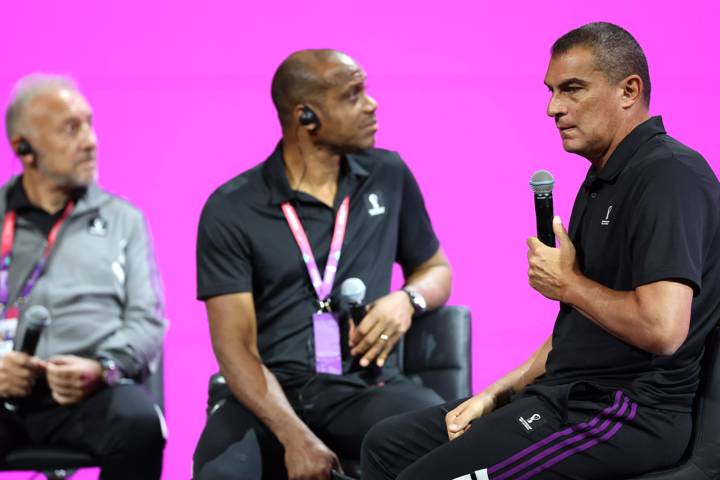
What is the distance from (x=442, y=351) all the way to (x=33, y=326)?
48.3 inches

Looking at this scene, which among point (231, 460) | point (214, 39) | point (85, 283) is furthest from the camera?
point (214, 39)

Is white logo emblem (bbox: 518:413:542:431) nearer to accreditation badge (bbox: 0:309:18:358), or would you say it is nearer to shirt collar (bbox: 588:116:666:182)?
shirt collar (bbox: 588:116:666:182)

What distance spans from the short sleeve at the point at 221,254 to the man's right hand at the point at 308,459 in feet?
1.65

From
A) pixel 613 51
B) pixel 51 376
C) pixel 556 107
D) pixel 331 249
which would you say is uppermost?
pixel 613 51

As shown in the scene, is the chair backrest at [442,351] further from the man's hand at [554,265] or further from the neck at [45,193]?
the neck at [45,193]

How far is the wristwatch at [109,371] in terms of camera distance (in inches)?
138

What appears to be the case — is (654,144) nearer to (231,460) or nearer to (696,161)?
(696,161)

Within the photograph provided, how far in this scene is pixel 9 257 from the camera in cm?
366

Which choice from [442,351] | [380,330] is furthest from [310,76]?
[442,351]

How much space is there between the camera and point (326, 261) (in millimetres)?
3334

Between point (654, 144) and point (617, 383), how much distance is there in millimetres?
521

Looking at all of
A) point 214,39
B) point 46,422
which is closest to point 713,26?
point 214,39

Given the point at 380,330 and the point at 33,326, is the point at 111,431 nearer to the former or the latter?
the point at 33,326

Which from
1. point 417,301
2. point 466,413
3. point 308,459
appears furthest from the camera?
point 417,301
